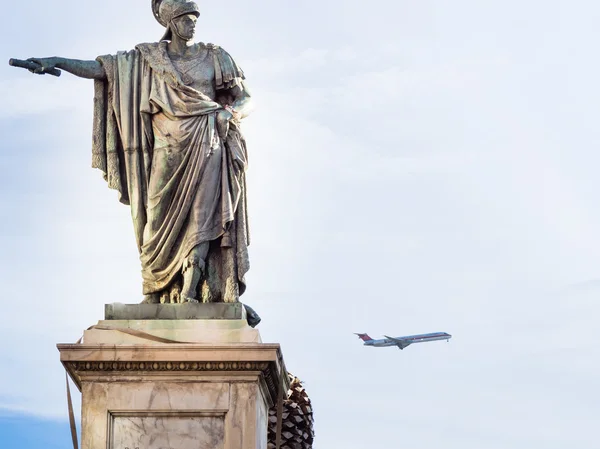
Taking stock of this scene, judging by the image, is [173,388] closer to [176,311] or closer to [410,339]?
[176,311]

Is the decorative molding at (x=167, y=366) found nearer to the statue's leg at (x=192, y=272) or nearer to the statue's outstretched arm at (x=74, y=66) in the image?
the statue's leg at (x=192, y=272)

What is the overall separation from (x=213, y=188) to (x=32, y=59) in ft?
6.87

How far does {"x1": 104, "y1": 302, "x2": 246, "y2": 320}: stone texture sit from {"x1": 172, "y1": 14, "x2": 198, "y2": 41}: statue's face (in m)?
2.66

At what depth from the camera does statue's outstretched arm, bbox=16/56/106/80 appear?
21359 mm

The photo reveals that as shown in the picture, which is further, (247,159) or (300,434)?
(300,434)

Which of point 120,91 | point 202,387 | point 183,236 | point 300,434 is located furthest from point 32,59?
point 300,434

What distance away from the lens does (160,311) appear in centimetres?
2084

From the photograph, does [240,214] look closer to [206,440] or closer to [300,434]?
[206,440]

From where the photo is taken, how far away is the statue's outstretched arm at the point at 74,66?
70.1ft

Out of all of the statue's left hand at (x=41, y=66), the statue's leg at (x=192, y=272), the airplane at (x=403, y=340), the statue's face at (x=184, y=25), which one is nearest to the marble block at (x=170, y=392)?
the statue's leg at (x=192, y=272)

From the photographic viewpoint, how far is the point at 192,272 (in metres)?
21.0

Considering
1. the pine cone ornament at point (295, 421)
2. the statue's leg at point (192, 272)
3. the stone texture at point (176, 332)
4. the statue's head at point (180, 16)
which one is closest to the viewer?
the stone texture at point (176, 332)

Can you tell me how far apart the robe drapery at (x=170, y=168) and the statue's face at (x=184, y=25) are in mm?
241

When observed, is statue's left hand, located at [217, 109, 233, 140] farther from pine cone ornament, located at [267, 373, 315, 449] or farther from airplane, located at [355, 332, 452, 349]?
airplane, located at [355, 332, 452, 349]
